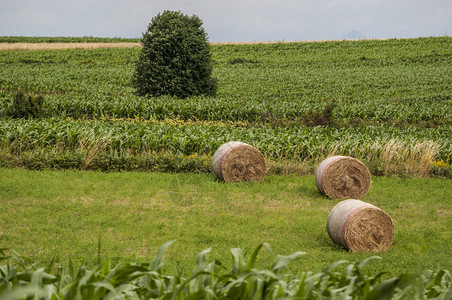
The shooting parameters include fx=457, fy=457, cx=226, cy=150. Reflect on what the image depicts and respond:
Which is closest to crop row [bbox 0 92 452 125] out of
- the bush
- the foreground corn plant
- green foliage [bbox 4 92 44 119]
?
green foliage [bbox 4 92 44 119]

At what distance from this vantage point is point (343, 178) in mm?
11297

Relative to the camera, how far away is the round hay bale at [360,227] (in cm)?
791

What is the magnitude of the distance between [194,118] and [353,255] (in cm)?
1535

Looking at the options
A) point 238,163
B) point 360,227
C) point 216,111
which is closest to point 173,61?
point 216,111

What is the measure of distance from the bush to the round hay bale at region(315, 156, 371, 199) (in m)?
17.2

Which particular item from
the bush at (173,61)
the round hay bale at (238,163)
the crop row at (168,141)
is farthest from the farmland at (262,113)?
the bush at (173,61)

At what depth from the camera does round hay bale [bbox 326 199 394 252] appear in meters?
7.91

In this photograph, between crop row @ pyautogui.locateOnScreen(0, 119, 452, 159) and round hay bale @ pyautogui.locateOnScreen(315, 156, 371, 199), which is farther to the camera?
crop row @ pyautogui.locateOnScreen(0, 119, 452, 159)

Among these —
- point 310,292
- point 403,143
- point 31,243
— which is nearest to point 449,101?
point 403,143

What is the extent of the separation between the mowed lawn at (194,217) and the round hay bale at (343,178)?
306mm

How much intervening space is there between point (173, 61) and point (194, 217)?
62.7 ft

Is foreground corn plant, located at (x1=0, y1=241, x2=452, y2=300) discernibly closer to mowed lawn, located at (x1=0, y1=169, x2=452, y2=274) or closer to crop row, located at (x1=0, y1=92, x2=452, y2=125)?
mowed lawn, located at (x1=0, y1=169, x2=452, y2=274)

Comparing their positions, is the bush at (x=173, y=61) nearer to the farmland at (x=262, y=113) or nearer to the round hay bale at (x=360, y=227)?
the farmland at (x=262, y=113)

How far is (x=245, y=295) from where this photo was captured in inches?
113
